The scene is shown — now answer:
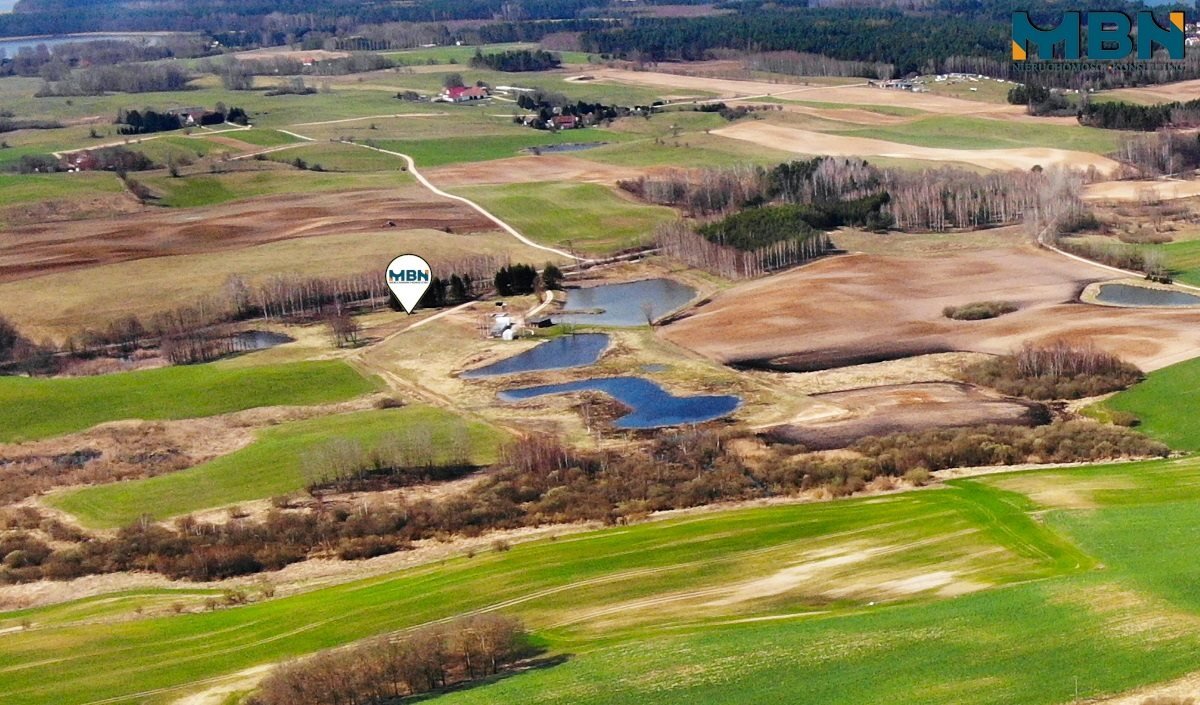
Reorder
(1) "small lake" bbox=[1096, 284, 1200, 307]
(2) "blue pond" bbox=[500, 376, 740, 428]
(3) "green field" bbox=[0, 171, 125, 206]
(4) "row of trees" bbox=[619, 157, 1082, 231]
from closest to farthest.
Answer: (2) "blue pond" bbox=[500, 376, 740, 428] → (1) "small lake" bbox=[1096, 284, 1200, 307] → (4) "row of trees" bbox=[619, 157, 1082, 231] → (3) "green field" bbox=[0, 171, 125, 206]

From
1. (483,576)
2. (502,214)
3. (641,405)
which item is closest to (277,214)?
(502,214)

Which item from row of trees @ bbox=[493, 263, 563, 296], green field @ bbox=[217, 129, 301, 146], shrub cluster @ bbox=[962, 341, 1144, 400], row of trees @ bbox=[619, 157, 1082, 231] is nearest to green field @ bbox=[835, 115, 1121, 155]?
row of trees @ bbox=[619, 157, 1082, 231]


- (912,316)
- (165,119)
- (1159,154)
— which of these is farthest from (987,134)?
(165,119)

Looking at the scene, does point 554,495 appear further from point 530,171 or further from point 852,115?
point 852,115

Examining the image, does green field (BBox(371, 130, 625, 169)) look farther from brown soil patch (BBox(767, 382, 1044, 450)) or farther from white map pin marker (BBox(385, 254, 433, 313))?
brown soil patch (BBox(767, 382, 1044, 450))

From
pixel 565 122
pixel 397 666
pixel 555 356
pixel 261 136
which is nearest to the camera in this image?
pixel 397 666

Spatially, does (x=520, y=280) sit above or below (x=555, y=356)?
above

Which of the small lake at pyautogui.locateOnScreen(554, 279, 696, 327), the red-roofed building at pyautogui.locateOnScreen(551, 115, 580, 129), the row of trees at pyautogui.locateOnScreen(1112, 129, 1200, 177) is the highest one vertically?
the red-roofed building at pyautogui.locateOnScreen(551, 115, 580, 129)
